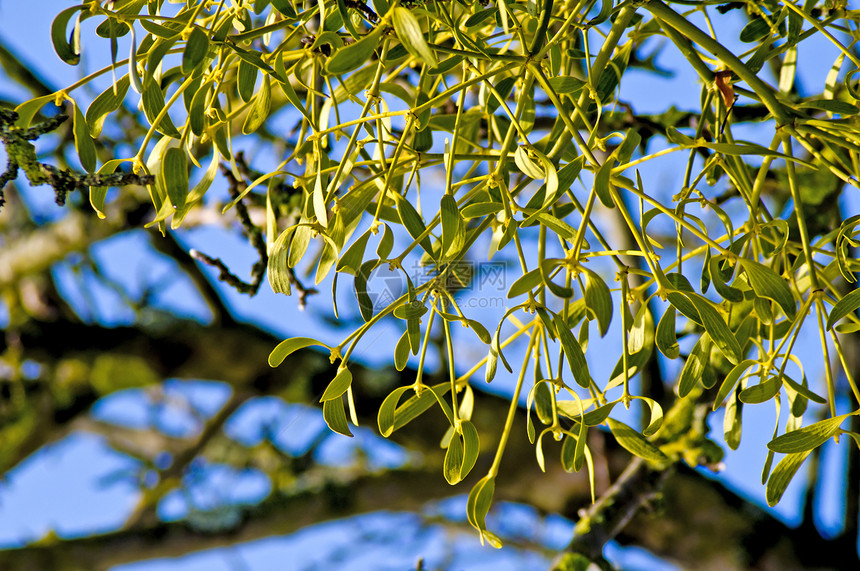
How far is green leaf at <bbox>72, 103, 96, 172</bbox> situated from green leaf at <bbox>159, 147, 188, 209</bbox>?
0.18 feet

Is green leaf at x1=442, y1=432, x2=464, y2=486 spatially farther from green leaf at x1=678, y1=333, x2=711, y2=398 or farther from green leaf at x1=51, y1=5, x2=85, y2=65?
green leaf at x1=51, y1=5, x2=85, y2=65

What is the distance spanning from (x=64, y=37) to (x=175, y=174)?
0.26 feet

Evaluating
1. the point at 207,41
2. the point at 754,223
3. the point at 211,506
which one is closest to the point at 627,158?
the point at 754,223

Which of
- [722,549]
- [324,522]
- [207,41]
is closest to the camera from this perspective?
[207,41]

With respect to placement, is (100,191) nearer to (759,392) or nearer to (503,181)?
(503,181)

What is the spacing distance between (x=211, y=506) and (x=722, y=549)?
79cm

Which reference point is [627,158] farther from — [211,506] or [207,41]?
[211,506]

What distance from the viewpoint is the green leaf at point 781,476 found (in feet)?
1.20

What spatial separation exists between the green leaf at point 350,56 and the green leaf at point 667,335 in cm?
21

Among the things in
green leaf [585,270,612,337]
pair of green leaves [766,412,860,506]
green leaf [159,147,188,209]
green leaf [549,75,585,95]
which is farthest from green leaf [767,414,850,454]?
green leaf [159,147,188,209]

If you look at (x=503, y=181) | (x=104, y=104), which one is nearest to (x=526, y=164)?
(x=503, y=181)

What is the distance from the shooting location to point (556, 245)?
49 cm

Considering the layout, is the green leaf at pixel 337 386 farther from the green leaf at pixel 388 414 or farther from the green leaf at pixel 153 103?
the green leaf at pixel 153 103

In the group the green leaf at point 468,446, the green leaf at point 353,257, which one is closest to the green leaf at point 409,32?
the green leaf at point 353,257
